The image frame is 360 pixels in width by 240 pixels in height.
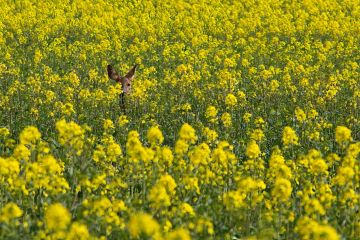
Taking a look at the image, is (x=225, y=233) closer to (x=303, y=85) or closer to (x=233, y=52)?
(x=303, y=85)

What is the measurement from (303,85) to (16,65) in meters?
6.72

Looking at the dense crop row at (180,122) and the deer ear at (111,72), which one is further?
the deer ear at (111,72)

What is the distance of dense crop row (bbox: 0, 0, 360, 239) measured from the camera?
6.05m

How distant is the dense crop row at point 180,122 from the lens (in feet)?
19.9

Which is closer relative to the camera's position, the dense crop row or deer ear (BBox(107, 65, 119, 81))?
the dense crop row

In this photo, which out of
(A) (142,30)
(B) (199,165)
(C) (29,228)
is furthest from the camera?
(A) (142,30)

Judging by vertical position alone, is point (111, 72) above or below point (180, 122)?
above

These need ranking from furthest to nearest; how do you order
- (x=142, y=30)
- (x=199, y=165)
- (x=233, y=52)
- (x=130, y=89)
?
1. (x=142, y=30)
2. (x=233, y=52)
3. (x=130, y=89)
4. (x=199, y=165)

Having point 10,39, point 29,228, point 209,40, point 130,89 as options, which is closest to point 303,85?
point 130,89

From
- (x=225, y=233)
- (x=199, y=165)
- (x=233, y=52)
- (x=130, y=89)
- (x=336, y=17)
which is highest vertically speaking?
(x=336, y=17)

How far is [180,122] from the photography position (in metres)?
11.1

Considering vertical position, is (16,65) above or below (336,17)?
below

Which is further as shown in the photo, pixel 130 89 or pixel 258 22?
pixel 258 22

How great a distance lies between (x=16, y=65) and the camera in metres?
15.5
